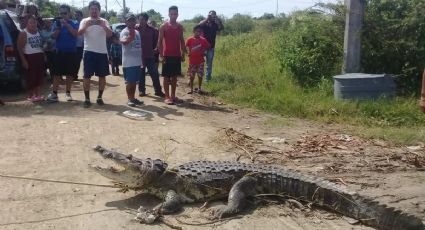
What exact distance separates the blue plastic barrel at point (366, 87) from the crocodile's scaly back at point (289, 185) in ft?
15.2

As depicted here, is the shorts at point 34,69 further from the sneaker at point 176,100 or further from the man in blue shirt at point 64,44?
the sneaker at point 176,100

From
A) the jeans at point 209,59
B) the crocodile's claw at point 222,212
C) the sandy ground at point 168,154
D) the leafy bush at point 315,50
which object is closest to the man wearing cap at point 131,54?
the sandy ground at point 168,154

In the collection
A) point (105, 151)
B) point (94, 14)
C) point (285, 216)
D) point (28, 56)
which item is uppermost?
point (94, 14)

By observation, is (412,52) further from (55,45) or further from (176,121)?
(55,45)

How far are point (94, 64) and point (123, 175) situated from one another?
4641 mm

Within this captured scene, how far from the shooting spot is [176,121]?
832 cm

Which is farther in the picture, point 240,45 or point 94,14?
point 240,45

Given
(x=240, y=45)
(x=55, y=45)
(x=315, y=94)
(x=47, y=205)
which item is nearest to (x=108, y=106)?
(x=55, y=45)

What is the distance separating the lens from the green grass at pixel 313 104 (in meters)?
8.04

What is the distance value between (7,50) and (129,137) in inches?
162

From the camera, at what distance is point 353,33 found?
33.0 feet

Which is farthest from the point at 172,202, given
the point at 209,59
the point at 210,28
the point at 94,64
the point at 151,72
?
the point at 210,28

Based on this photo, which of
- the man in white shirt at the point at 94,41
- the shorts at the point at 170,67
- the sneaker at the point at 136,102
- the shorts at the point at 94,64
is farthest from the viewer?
the shorts at the point at 170,67

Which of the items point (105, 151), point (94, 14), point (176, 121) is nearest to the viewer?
point (105, 151)
